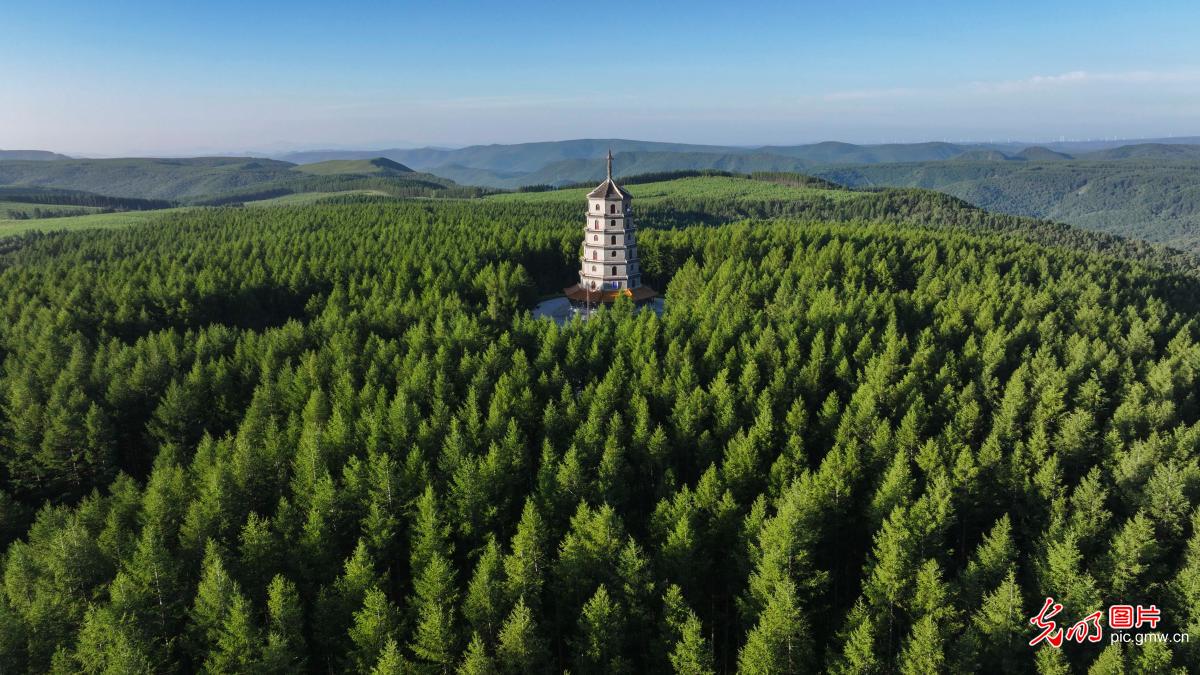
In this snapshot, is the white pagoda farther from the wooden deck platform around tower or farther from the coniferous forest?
the coniferous forest

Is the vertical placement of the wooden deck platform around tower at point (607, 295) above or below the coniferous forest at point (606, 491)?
above

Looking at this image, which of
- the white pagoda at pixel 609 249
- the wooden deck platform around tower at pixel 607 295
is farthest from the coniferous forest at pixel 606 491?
the white pagoda at pixel 609 249

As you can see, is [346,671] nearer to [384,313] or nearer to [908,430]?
[908,430]

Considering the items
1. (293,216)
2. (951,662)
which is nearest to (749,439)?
(951,662)

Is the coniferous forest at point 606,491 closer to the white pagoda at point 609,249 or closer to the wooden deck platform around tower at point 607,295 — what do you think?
the wooden deck platform around tower at point 607,295

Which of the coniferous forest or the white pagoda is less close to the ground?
the white pagoda

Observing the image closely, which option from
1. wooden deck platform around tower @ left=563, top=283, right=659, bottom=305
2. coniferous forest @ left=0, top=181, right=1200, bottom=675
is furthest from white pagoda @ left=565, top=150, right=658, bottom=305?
coniferous forest @ left=0, top=181, right=1200, bottom=675
